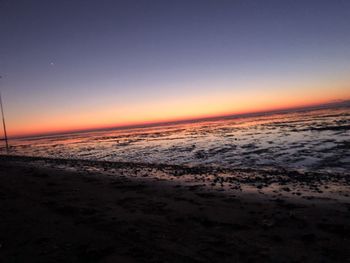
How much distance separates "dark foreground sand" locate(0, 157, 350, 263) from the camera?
510 cm

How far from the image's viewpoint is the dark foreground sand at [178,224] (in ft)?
16.7

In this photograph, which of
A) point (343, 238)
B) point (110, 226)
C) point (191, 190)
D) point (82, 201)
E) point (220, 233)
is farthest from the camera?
point (191, 190)

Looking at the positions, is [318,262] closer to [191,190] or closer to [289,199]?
[289,199]

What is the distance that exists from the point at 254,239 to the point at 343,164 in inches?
421

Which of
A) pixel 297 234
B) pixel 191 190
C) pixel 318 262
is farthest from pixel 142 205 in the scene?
pixel 318 262

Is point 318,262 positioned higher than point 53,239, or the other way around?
point 53,239

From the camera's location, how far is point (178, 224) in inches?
263

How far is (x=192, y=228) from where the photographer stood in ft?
20.9

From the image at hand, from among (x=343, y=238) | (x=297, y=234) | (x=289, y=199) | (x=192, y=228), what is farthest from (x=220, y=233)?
(x=289, y=199)

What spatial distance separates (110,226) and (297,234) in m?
4.26

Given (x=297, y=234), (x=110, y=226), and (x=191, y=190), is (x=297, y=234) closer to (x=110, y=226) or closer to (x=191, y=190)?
(x=110, y=226)

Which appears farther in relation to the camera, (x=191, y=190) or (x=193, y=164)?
(x=193, y=164)

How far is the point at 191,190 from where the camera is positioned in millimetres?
10656

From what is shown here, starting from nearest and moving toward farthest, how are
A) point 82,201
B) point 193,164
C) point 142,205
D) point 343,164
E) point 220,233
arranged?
point 220,233
point 142,205
point 82,201
point 343,164
point 193,164
